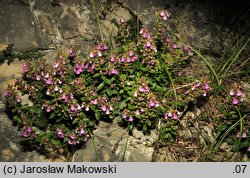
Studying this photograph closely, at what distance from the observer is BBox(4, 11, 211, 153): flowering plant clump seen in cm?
355

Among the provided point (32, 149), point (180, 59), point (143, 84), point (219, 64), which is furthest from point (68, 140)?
point (219, 64)

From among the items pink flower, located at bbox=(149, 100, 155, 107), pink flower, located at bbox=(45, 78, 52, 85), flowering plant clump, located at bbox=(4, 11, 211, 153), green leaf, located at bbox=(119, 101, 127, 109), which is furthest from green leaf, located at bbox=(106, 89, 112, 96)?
pink flower, located at bbox=(45, 78, 52, 85)

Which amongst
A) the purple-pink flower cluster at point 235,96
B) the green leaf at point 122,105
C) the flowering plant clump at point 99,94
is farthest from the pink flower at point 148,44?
the purple-pink flower cluster at point 235,96

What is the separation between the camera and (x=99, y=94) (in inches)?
152

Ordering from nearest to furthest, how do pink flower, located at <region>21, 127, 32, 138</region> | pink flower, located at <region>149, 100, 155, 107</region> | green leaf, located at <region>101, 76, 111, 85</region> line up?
pink flower, located at <region>149, 100, 155, 107</region>, pink flower, located at <region>21, 127, 32, 138</region>, green leaf, located at <region>101, 76, 111, 85</region>

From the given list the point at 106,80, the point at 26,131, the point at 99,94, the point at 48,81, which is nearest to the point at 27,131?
the point at 26,131

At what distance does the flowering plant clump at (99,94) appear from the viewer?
3.55m

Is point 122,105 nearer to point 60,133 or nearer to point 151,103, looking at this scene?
point 151,103

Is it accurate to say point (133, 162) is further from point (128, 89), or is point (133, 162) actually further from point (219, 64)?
point (219, 64)

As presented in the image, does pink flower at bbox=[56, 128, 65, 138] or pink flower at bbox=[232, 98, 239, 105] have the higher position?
pink flower at bbox=[232, 98, 239, 105]

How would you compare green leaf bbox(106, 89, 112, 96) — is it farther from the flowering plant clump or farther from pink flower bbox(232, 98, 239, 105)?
pink flower bbox(232, 98, 239, 105)

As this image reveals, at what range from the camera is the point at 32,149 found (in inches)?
150

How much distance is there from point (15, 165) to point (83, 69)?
127 centimetres

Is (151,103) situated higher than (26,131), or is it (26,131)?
(151,103)
